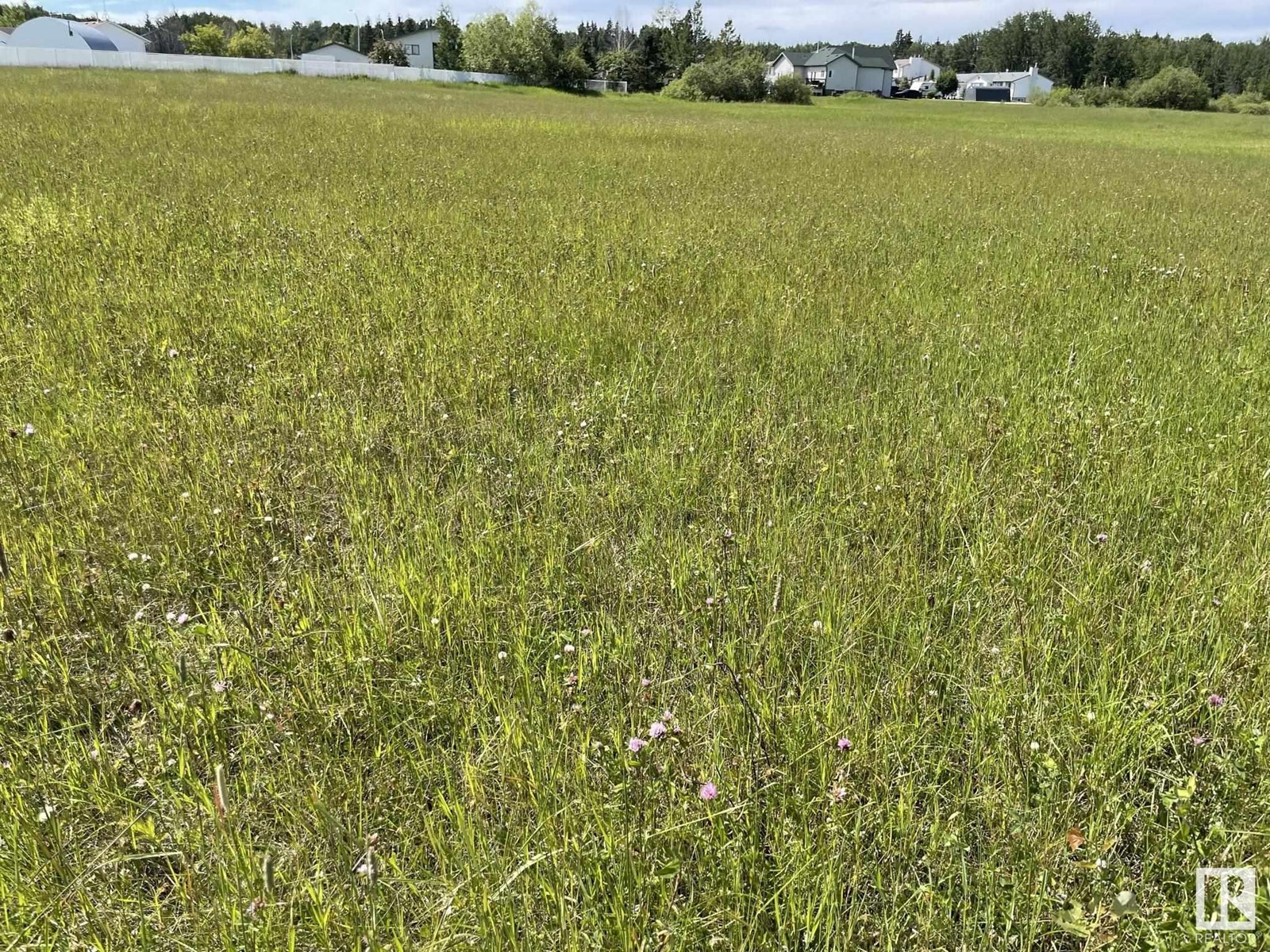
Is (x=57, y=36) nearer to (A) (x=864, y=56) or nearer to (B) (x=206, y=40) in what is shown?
(B) (x=206, y=40)

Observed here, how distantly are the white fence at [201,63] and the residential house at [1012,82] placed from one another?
98.9 metres

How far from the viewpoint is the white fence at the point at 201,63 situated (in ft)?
180

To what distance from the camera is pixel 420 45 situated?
109688 mm

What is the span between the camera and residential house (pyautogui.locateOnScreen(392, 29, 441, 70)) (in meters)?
109

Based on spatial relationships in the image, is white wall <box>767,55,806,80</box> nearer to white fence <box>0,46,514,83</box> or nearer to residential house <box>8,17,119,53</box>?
white fence <box>0,46,514,83</box>

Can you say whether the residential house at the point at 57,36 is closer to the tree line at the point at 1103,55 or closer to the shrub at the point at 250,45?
the shrub at the point at 250,45

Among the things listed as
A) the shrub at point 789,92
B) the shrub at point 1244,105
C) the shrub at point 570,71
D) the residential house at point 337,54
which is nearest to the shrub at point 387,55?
the residential house at point 337,54

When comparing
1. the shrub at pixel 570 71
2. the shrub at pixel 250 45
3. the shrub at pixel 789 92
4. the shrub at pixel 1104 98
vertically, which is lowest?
the shrub at pixel 789 92

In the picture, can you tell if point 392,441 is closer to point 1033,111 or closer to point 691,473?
point 691,473

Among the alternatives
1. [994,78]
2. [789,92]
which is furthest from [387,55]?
[994,78]

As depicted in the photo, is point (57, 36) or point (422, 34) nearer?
point (57, 36)

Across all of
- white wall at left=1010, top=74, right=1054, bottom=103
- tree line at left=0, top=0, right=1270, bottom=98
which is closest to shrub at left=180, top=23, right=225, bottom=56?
tree line at left=0, top=0, right=1270, bottom=98

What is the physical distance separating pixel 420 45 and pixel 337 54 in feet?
40.3

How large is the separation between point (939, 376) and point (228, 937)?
171 inches
